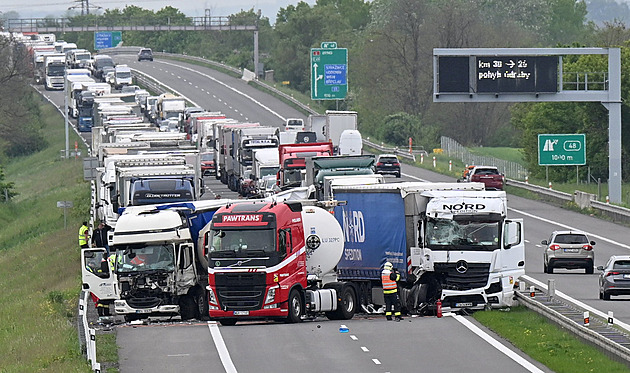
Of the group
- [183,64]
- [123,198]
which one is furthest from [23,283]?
[183,64]

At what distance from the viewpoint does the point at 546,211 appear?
64812mm

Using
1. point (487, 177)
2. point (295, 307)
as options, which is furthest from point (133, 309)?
point (487, 177)

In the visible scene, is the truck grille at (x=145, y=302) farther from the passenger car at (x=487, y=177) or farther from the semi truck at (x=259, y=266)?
the passenger car at (x=487, y=177)

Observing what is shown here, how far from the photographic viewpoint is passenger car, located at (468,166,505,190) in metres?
69.1

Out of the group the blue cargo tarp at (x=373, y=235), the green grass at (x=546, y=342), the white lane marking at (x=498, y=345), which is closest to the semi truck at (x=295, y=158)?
the blue cargo tarp at (x=373, y=235)

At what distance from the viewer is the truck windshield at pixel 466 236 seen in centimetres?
3225

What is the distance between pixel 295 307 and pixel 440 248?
395cm

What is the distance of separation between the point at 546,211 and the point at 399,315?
34518 millimetres

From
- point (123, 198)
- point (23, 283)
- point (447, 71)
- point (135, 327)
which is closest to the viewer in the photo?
point (135, 327)

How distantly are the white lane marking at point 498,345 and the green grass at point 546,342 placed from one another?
0.29m

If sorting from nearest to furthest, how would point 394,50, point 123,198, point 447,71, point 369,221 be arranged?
point 369,221, point 123,198, point 447,71, point 394,50

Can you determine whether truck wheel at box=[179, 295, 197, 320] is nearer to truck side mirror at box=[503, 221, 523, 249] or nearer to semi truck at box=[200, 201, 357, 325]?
semi truck at box=[200, 201, 357, 325]

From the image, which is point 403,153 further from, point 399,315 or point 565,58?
point 399,315

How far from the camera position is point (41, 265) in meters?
56.7
